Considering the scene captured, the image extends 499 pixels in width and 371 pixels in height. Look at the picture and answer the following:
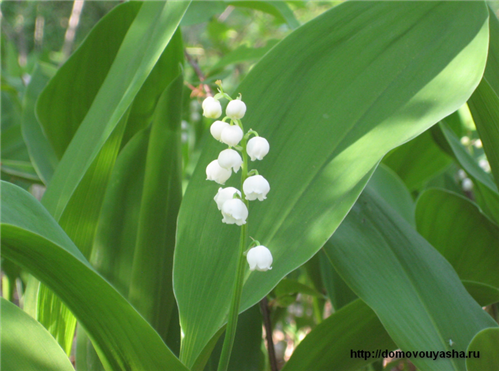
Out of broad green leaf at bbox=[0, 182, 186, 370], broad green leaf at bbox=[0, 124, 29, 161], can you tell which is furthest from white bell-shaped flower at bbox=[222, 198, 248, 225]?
broad green leaf at bbox=[0, 124, 29, 161]

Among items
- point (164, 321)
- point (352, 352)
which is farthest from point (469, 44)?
point (164, 321)

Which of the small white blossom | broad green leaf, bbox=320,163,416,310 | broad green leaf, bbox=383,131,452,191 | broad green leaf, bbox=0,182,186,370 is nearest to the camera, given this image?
broad green leaf, bbox=0,182,186,370

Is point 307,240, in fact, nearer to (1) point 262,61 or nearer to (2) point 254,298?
(2) point 254,298

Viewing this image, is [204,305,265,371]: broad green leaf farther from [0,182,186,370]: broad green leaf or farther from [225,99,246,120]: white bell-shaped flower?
[225,99,246,120]: white bell-shaped flower

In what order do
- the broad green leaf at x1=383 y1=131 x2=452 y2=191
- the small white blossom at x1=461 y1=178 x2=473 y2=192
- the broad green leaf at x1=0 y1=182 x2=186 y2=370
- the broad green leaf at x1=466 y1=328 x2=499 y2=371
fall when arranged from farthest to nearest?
the small white blossom at x1=461 y1=178 x2=473 y2=192 < the broad green leaf at x1=383 y1=131 x2=452 y2=191 < the broad green leaf at x1=466 y1=328 x2=499 y2=371 < the broad green leaf at x1=0 y1=182 x2=186 y2=370

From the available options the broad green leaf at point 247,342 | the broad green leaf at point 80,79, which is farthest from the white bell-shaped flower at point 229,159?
the broad green leaf at point 80,79
